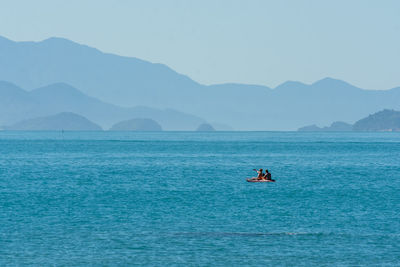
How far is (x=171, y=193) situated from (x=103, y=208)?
597 inches

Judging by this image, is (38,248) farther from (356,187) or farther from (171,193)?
(356,187)

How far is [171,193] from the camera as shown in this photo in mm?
76812

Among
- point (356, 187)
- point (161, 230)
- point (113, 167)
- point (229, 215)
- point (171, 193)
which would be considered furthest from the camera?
point (113, 167)

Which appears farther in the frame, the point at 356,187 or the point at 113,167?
the point at 113,167

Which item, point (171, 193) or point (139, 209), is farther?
point (171, 193)

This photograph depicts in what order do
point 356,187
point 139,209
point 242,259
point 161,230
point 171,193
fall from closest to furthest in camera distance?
point 242,259
point 161,230
point 139,209
point 171,193
point 356,187

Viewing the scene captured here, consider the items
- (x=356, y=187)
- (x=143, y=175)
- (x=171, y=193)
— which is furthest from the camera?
(x=143, y=175)

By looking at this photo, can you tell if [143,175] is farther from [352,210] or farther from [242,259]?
[242,259]

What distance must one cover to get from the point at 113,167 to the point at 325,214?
2786 inches

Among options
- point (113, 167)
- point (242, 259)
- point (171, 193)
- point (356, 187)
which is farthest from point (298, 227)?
point (113, 167)

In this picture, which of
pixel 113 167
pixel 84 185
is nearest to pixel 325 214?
pixel 84 185

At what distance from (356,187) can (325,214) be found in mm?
27612

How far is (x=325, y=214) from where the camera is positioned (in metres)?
59.6

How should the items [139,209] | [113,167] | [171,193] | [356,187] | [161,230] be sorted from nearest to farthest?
[161,230] < [139,209] < [171,193] < [356,187] < [113,167]
